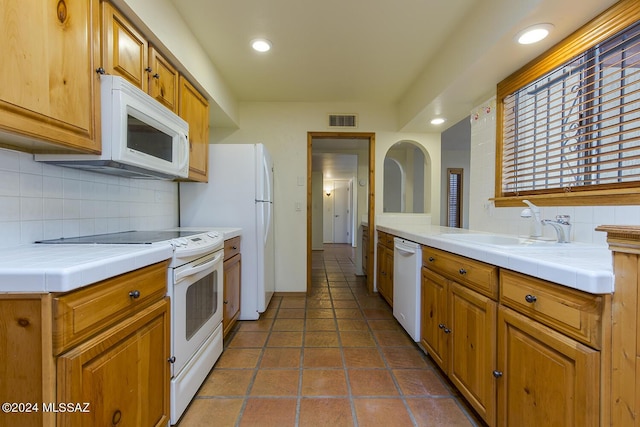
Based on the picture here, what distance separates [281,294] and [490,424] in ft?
8.44

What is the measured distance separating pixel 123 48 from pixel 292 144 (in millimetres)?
2177

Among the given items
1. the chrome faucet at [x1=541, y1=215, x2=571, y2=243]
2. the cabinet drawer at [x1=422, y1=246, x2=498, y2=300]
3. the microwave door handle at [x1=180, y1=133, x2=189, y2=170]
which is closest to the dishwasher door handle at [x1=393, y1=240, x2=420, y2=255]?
the cabinet drawer at [x1=422, y1=246, x2=498, y2=300]

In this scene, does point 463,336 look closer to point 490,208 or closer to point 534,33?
point 490,208

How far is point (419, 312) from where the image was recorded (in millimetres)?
2098

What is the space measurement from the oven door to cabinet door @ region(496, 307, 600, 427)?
146cm

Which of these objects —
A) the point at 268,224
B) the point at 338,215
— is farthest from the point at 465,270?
the point at 338,215

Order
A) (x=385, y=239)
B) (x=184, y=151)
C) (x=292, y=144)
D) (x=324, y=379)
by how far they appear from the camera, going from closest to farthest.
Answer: (x=324, y=379)
(x=184, y=151)
(x=385, y=239)
(x=292, y=144)

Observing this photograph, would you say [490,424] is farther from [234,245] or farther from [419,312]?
[234,245]

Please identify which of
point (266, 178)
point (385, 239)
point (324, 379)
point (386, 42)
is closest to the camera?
point (324, 379)

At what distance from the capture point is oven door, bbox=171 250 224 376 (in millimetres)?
1409

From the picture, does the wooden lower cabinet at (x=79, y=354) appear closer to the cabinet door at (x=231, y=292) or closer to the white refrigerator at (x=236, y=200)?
the cabinet door at (x=231, y=292)

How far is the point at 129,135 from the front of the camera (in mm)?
1409

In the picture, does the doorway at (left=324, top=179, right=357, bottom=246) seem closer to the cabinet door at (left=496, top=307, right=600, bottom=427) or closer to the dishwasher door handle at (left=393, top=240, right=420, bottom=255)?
the dishwasher door handle at (left=393, top=240, right=420, bottom=255)

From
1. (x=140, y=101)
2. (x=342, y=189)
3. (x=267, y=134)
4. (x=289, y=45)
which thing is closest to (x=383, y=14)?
(x=289, y=45)
